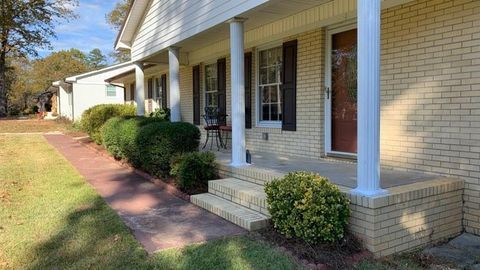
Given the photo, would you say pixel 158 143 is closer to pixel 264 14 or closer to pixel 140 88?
pixel 264 14

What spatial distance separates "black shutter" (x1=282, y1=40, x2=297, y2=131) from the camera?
7.38m

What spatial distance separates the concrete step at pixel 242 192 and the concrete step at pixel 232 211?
0.21ft

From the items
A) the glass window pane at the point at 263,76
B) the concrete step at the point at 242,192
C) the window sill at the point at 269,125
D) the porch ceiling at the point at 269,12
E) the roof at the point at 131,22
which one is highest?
the roof at the point at 131,22

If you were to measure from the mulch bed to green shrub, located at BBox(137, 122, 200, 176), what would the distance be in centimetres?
348

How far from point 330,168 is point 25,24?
113ft

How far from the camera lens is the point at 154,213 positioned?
536 centimetres

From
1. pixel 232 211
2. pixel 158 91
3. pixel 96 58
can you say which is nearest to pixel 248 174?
pixel 232 211

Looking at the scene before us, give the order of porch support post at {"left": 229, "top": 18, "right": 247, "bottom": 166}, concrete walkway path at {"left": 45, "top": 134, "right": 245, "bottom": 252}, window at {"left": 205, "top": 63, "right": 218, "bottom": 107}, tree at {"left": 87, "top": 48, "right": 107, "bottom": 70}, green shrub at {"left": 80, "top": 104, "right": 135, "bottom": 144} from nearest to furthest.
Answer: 1. concrete walkway path at {"left": 45, "top": 134, "right": 245, "bottom": 252}
2. porch support post at {"left": 229, "top": 18, "right": 247, "bottom": 166}
3. window at {"left": 205, "top": 63, "right": 218, "bottom": 107}
4. green shrub at {"left": 80, "top": 104, "right": 135, "bottom": 144}
5. tree at {"left": 87, "top": 48, "right": 107, "bottom": 70}

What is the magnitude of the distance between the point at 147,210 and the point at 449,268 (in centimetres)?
369

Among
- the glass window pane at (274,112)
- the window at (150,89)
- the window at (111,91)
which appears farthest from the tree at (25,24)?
the glass window pane at (274,112)

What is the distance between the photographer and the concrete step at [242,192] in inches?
193

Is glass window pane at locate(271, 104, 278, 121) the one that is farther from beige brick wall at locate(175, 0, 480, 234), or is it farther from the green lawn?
the green lawn

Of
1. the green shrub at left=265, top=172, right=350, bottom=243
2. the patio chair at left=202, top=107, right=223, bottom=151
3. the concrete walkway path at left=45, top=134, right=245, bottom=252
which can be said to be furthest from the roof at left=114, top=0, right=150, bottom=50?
the green shrub at left=265, top=172, right=350, bottom=243

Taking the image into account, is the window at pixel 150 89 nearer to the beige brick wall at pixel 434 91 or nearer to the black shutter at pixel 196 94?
the black shutter at pixel 196 94
